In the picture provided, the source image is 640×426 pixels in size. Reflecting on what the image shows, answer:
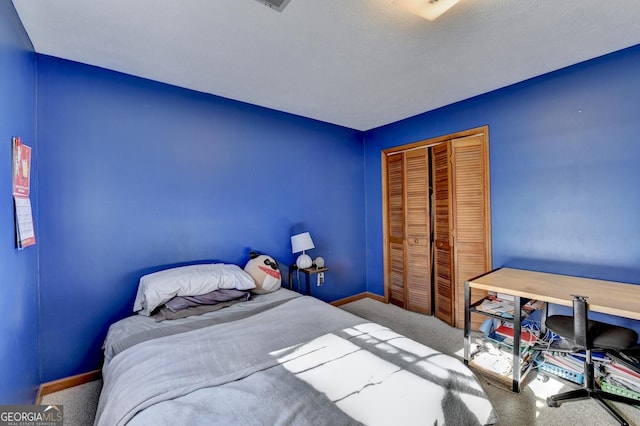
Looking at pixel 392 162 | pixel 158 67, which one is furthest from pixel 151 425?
pixel 392 162

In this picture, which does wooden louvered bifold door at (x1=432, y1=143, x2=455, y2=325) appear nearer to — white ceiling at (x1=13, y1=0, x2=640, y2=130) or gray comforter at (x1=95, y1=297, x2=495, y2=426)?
white ceiling at (x1=13, y1=0, x2=640, y2=130)

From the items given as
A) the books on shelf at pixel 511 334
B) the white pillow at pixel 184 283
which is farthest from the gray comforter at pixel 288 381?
the books on shelf at pixel 511 334

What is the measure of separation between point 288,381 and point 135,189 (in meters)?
2.02

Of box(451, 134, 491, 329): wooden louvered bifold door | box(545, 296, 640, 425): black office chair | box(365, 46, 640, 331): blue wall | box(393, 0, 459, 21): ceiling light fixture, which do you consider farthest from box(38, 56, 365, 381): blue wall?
box(545, 296, 640, 425): black office chair

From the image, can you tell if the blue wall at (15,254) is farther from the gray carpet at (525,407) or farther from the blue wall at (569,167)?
the blue wall at (569,167)

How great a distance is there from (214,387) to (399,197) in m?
3.06

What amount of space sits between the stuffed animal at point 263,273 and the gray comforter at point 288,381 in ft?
2.82

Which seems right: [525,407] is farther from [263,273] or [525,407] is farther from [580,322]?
[263,273]

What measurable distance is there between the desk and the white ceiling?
69.5 inches

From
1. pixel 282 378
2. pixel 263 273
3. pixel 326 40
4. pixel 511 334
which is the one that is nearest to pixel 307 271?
pixel 263 273

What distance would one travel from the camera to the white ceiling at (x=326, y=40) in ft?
5.10

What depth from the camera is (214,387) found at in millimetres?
1157

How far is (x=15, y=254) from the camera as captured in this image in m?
1.44

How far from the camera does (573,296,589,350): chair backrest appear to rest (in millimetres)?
1577
